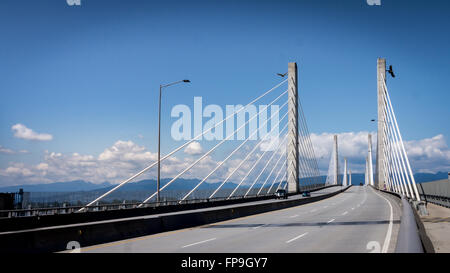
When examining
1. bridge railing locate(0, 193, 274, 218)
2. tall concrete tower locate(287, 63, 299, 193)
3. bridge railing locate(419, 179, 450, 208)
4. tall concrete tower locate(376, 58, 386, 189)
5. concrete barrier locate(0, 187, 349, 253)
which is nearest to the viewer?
Answer: concrete barrier locate(0, 187, 349, 253)

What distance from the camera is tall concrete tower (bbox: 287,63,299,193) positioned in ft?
210

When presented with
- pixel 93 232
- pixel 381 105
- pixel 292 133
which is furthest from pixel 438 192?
pixel 93 232

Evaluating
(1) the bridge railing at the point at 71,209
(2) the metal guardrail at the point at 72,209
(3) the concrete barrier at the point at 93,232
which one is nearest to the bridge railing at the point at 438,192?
(1) the bridge railing at the point at 71,209

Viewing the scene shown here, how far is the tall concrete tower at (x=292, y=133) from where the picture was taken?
64000mm

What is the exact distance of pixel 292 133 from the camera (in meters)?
66.0

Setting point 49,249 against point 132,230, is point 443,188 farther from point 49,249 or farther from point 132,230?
point 49,249

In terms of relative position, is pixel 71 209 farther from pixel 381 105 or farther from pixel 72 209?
pixel 381 105

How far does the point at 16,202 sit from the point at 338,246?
2594 cm

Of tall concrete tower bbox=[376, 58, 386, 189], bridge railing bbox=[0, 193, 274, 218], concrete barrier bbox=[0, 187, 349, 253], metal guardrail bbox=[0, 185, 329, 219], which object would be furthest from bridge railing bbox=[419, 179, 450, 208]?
tall concrete tower bbox=[376, 58, 386, 189]

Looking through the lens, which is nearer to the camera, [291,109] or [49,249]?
[49,249]

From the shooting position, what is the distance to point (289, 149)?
64875 mm

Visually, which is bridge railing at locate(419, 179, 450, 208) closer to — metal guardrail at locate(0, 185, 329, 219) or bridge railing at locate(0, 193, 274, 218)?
bridge railing at locate(0, 193, 274, 218)

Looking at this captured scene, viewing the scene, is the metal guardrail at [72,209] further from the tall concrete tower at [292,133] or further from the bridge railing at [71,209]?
the tall concrete tower at [292,133]
